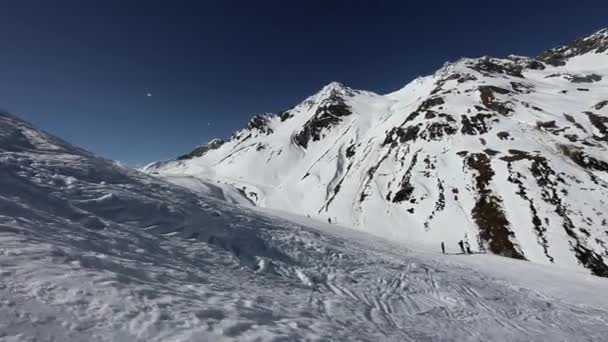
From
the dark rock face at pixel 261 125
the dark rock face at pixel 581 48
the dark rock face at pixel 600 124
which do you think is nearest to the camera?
the dark rock face at pixel 600 124

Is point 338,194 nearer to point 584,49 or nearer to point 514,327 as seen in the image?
point 514,327

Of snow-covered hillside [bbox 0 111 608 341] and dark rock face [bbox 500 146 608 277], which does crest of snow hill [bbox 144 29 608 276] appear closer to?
dark rock face [bbox 500 146 608 277]

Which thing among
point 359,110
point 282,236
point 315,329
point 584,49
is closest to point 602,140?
point 282,236

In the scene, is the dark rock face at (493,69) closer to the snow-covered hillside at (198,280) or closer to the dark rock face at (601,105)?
the dark rock face at (601,105)

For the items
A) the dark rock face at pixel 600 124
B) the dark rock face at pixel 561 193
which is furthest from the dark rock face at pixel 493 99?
the dark rock face at pixel 561 193

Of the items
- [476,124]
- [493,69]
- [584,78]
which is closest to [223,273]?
[476,124]

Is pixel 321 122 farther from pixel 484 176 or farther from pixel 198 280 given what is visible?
pixel 198 280
